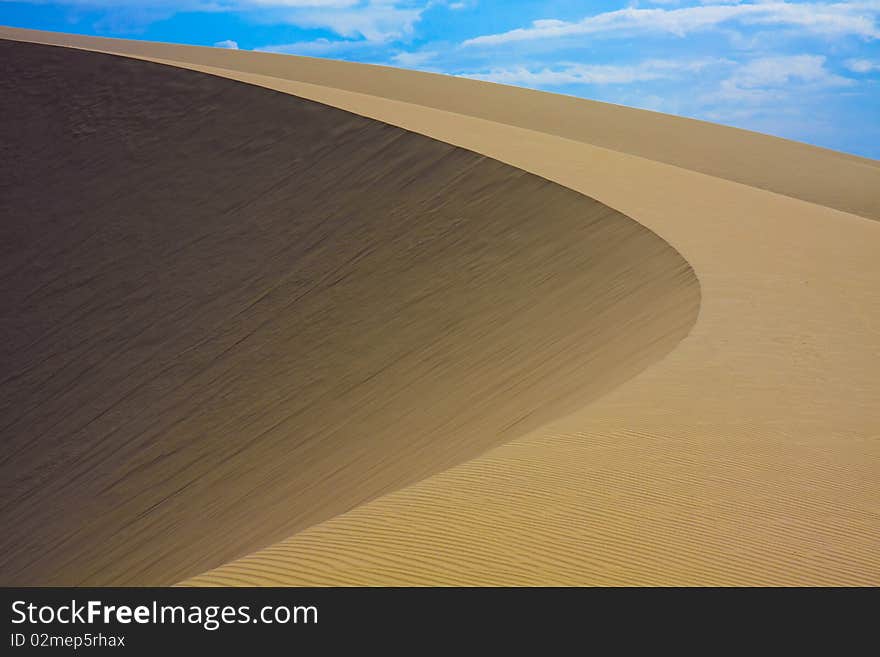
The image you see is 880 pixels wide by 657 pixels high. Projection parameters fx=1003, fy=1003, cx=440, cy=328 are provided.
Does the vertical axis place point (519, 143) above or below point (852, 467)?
above

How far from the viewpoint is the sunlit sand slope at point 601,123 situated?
32250 millimetres

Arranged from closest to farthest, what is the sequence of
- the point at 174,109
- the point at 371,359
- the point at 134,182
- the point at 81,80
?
the point at 371,359, the point at 134,182, the point at 174,109, the point at 81,80

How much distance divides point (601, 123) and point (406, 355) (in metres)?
29.6

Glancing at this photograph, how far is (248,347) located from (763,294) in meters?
6.57

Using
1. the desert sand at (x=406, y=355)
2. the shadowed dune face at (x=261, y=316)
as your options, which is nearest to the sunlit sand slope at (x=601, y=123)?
the desert sand at (x=406, y=355)

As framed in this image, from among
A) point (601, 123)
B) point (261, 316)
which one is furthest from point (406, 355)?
point (601, 123)

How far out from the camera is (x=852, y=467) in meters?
6.36

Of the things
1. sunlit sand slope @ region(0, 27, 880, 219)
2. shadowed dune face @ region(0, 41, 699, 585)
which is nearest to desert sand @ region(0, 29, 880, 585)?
shadowed dune face @ region(0, 41, 699, 585)

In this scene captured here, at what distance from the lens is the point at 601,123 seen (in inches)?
1538

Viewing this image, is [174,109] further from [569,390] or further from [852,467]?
[852,467]

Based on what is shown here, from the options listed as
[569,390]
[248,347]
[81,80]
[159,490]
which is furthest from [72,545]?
[81,80]

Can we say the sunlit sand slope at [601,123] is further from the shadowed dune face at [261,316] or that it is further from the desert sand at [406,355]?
the shadowed dune face at [261,316]

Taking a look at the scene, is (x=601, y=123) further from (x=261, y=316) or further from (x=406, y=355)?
(x=406, y=355)

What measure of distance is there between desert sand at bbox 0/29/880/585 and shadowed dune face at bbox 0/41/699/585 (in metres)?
0.05
